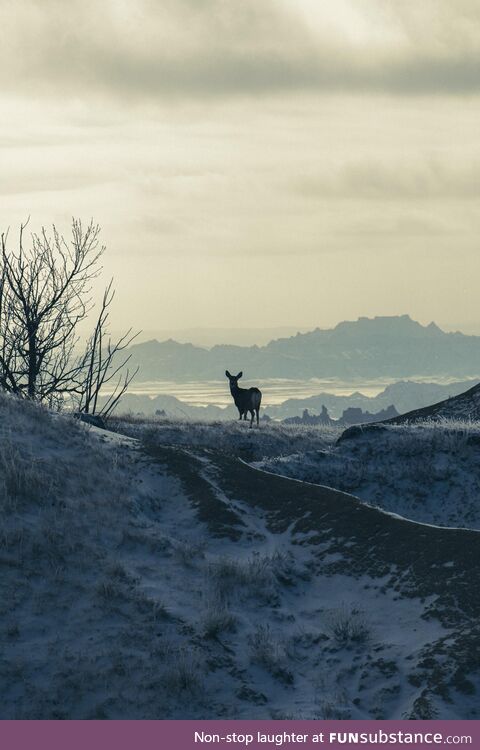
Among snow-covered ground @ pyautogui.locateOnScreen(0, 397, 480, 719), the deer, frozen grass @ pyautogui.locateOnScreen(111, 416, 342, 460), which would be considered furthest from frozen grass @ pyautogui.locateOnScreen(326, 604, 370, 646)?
the deer

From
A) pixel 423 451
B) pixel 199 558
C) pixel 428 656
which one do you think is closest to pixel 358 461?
pixel 423 451

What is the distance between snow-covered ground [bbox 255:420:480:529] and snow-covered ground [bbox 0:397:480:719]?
4.62 m

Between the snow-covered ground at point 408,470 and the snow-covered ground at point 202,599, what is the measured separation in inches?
182

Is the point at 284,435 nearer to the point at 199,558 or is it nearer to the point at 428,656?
the point at 199,558

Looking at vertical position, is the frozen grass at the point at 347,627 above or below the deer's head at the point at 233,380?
below

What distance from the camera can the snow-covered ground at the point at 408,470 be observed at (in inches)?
877

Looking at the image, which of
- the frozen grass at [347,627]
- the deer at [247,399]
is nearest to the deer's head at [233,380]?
the deer at [247,399]

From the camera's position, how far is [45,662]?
1228 centimetres

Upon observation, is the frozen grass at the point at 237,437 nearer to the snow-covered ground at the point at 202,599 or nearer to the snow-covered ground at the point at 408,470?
the snow-covered ground at the point at 408,470

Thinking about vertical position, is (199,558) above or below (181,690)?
above

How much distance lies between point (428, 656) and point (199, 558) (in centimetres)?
450

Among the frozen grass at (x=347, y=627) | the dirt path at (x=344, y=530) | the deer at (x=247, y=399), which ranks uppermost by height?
the deer at (x=247, y=399)
